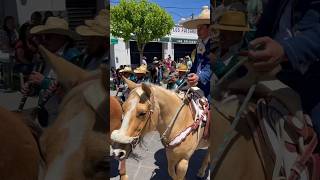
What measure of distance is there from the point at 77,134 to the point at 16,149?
22 centimetres

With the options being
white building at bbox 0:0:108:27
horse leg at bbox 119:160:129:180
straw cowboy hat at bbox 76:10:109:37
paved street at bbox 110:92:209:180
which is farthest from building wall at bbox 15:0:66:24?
paved street at bbox 110:92:209:180

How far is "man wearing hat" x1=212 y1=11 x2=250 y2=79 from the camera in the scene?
1510 millimetres

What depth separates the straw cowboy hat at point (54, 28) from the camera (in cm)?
132

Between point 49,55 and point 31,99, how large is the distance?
0.18m

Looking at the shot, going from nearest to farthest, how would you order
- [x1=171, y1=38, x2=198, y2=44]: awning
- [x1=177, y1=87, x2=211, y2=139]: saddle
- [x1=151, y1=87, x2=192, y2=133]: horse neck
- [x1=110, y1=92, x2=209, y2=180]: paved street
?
[x1=151, y1=87, x2=192, y2=133]: horse neck, [x1=177, y1=87, x2=211, y2=139]: saddle, [x1=110, y1=92, x2=209, y2=180]: paved street, [x1=171, y1=38, x2=198, y2=44]: awning

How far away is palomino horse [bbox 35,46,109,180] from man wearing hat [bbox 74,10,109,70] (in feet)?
0.14

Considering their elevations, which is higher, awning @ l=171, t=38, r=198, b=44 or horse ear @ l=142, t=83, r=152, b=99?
horse ear @ l=142, t=83, r=152, b=99

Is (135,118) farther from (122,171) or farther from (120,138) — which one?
(122,171)

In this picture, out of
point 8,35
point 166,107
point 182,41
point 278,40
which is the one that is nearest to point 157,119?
point 166,107

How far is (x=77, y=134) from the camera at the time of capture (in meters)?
1.40

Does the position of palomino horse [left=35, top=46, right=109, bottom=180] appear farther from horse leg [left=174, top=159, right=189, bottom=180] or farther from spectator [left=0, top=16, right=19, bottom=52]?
horse leg [left=174, top=159, right=189, bottom=180]

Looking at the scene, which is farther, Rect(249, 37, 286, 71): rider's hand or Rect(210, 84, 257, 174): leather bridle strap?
Rect(210, 84, 257, 174): leather bridle strap

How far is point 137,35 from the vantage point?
17344mm

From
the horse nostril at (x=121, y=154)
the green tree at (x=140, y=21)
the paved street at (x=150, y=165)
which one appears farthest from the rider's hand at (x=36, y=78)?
the green tree at (x=140, y=21)
